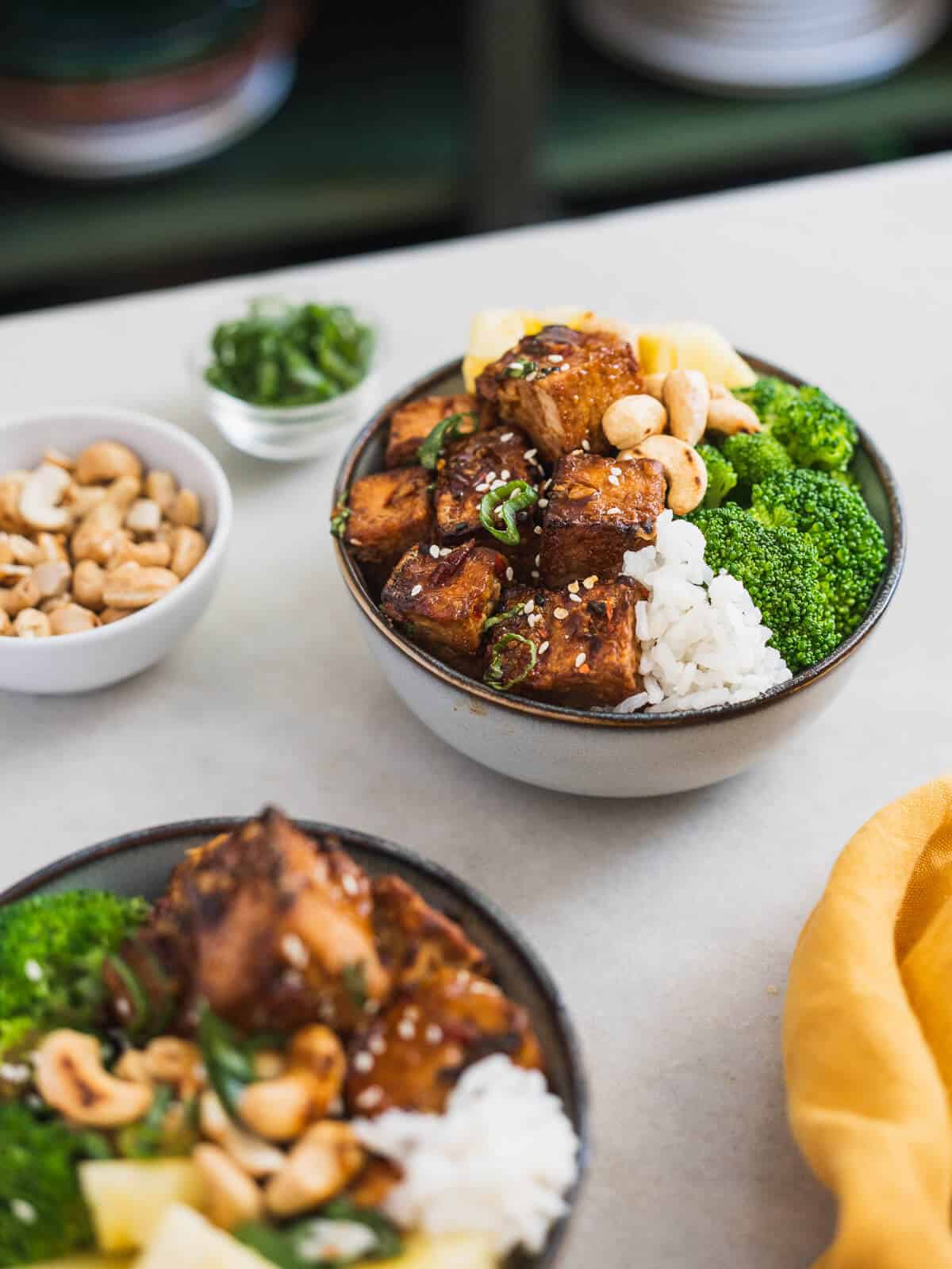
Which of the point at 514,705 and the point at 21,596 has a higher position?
the point at 514,705

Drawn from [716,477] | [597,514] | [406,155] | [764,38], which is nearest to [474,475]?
[597,514]

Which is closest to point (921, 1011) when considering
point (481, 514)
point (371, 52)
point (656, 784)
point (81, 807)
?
point (656, 784)

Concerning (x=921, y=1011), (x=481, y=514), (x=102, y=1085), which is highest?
(x=481, y=514)

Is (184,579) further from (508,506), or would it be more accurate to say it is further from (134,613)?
(508,506)

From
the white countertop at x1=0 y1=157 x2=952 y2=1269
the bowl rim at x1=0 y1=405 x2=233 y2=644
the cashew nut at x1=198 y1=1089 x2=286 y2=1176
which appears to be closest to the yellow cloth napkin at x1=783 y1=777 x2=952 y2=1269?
the white countertop at x1=0 y1=157 x2=952 y2=1269

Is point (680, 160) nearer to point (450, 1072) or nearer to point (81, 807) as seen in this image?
point (81, 807)

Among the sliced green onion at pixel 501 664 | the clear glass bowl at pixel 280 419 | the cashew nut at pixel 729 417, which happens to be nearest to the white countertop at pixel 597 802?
the clear glass bowl at pixel 280 419
